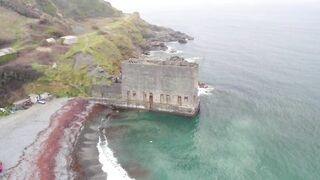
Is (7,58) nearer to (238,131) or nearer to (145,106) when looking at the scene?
(145,106)

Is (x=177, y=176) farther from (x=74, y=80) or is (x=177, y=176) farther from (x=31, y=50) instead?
(x=31, y=50)

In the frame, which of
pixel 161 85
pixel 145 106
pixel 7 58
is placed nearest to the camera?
pixel 161 85

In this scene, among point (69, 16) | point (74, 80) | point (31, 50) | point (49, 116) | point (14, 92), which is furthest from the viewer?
point (69, 16)

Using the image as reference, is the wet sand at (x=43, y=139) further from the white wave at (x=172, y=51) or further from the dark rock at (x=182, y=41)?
the dark rock at (x=182, y=41)

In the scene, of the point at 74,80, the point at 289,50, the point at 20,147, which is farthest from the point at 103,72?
the point at 289,50

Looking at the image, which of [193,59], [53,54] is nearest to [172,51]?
[193,59]
